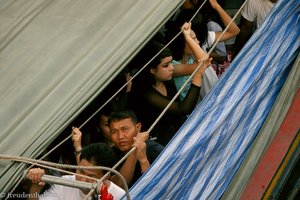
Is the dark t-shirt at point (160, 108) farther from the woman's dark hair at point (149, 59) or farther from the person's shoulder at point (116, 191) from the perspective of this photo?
the person's shoulder at point (116, 191)

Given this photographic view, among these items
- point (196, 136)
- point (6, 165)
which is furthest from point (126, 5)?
point (6, 165)

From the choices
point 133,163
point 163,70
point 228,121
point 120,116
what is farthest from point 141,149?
point 163,70

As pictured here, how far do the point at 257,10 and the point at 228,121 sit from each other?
178 centimetres

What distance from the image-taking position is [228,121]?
396 cm

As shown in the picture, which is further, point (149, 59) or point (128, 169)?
point (149, 59)

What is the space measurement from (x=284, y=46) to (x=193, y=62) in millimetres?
1115

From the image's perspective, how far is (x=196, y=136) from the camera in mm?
3865

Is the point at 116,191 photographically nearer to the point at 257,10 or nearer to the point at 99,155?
the point at 99,155

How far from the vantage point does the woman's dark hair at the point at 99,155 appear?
3.81m

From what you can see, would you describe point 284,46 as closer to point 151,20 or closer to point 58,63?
point 151,20

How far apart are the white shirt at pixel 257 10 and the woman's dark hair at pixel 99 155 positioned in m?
2.07

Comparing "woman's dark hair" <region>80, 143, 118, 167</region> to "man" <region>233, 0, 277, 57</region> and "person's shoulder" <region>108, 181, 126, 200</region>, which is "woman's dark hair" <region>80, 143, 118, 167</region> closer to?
"person's shoulder" <region>108, 181, 126, 200</region>

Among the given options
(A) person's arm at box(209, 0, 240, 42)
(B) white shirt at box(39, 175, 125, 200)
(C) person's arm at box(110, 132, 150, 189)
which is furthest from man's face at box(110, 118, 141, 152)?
(A) person's arm at box(209, 0, 240, 42)

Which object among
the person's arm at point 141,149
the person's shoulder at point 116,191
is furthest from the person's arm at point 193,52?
the person's shoulder at point 116,191
